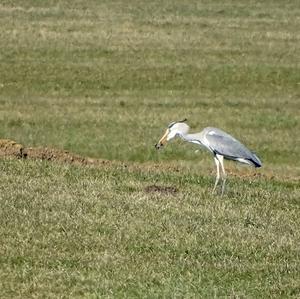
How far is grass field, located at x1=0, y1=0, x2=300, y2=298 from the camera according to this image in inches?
345

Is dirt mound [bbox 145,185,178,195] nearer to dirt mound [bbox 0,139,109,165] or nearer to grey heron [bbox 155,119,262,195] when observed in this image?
grey heron [bbox 155,119,262,195]

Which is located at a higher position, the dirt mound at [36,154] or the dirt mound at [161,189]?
the dirt mound at [161,189]

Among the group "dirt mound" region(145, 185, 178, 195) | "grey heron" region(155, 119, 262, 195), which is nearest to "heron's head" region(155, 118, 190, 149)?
"grey heron" region(155, 119, 262, 195)

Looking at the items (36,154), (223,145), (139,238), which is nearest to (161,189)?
(223,145)

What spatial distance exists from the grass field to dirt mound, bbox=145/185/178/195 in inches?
1.9

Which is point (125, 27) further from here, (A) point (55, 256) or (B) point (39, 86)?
(A) point (55, 256)

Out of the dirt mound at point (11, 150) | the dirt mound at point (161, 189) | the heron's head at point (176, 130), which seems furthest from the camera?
the dirt mound at point (11, 150)

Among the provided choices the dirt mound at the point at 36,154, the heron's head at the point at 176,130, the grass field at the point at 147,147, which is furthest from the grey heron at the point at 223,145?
the dirt mound at the point at 36,154

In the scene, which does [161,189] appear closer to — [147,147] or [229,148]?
[229,148]

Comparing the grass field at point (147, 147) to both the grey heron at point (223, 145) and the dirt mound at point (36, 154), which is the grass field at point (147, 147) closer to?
the grey heron at point (223, 145)

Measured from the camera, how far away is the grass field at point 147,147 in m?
8.77

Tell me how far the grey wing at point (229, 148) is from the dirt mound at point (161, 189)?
717 millimetres

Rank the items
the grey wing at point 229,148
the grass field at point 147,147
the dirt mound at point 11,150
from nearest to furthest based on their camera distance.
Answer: the grass field at point 147,147 < the grey wing at point 229,148 < the dirt mound at point 11,150

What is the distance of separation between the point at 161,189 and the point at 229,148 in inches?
39.8
